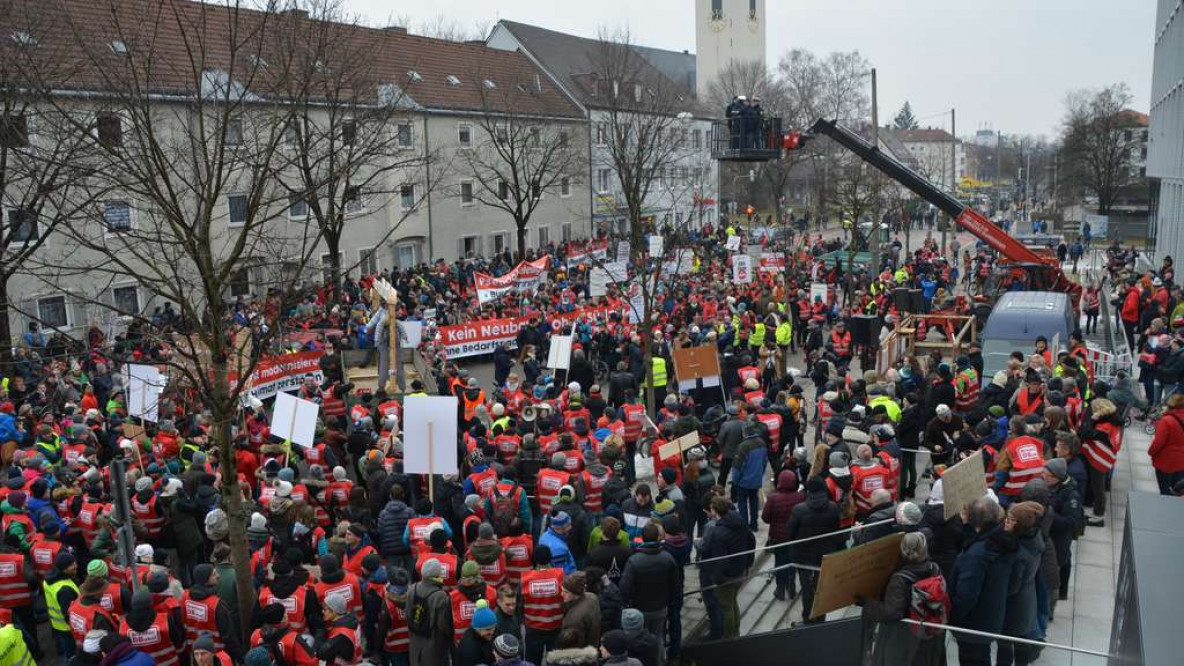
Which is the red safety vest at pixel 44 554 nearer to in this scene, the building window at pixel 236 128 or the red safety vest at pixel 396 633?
the red safety vest at pixel 396 633

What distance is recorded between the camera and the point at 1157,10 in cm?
3984

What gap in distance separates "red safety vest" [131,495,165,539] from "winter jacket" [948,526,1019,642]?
8126mm

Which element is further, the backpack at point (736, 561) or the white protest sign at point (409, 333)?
the white protest sign at point (409, 333)

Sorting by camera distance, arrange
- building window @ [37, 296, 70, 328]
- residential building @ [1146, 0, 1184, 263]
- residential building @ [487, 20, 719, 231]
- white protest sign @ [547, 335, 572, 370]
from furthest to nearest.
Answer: residential building @ [487, 20, 719, 231]
residential building @ [1146, 0, 1184, 263]
building window @ [37, 296, 70, 328]
white protest sign @ [547, 335, 572, 370]

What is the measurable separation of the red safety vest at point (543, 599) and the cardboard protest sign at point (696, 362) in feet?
27.6

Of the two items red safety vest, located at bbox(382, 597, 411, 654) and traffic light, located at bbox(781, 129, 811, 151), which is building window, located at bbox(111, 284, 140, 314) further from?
red safety vest, located at bbox(382, 597, 411, 654)

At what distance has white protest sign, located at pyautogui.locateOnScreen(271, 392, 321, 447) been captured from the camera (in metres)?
11.4

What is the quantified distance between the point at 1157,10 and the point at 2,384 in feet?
145

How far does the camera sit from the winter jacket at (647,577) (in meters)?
7.94

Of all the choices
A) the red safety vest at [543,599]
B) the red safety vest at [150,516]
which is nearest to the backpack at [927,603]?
the red safety vest at [543,599]

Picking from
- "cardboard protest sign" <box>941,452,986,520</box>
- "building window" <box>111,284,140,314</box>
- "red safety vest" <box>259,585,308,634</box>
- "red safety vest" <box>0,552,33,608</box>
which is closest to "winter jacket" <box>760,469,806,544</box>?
"cardboard protest sign" <box>941,452,986,520</box>

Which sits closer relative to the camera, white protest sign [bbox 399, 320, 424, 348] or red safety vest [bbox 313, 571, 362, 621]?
red safety vest [bbox 313, 571, 362, 621]

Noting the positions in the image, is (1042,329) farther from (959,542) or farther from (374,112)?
(374,112)

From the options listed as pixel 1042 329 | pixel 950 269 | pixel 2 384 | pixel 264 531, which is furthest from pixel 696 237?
pixel 264 531
